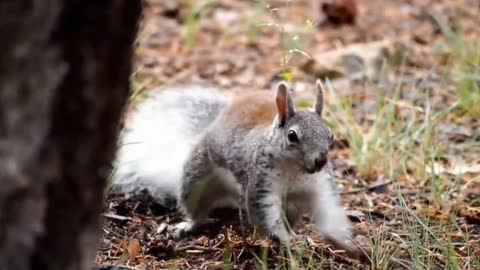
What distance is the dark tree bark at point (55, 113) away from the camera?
1.43 metres

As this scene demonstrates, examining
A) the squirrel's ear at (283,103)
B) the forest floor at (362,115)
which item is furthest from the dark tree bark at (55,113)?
the squirrel's ear at (283,103)

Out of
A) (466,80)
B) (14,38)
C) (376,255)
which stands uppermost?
(14,38)

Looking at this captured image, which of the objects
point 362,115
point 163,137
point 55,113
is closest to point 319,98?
point 163,137

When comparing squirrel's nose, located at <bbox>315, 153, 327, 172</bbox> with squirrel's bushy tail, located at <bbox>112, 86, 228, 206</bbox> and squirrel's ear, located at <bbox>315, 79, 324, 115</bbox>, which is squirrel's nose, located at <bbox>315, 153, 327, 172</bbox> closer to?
squirrel's ear, located at <bbox>315, 79, 324, 115</bbox>

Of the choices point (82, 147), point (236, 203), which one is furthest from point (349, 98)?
point (82, 147)

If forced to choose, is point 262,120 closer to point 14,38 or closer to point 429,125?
point 429,125

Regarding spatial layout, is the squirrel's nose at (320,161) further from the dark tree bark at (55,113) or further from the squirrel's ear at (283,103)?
the dark tree bark at (55,113)

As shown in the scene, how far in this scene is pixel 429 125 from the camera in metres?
4.03

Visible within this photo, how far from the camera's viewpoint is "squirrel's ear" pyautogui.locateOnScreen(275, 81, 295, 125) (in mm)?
3240

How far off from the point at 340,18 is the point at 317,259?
3.81 meters

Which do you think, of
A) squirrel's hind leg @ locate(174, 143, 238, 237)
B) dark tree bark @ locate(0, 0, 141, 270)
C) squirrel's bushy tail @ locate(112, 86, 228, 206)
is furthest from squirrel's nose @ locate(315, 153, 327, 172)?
dark tree bark @ locate(0, 0, 141, 270)

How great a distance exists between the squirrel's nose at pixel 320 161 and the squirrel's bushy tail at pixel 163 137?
0.77 meters

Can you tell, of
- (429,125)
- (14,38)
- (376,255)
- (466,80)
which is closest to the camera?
(14,38)

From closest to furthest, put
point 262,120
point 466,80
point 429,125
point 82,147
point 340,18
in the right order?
point 82,147, point 262,120, point 429,125, point 466,80, point 340,18
